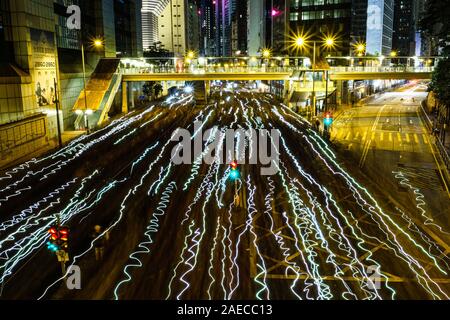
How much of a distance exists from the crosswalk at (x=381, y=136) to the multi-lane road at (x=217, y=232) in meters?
12.2

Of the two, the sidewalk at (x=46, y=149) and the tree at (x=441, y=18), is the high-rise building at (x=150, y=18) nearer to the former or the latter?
the sidewalk at (x=46, y=149)

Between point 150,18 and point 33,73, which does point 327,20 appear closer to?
point 33,73

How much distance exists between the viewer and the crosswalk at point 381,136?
143 feet

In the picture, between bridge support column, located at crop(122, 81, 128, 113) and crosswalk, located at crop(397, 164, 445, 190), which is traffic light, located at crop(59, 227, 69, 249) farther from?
bridge support column, located at crop(122, 81, 128, 113)

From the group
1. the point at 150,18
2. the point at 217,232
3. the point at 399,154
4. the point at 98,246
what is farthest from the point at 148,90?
the point at 150,18

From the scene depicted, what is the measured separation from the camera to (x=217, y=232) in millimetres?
18453

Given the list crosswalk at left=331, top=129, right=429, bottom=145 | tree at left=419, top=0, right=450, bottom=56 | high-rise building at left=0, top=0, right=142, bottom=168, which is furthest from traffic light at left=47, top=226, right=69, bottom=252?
crosswalk at left=331, top=129, right=429, bottom=145

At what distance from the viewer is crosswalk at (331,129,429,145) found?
4347 cm

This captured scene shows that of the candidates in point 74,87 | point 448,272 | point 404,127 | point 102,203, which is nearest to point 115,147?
point 102,203

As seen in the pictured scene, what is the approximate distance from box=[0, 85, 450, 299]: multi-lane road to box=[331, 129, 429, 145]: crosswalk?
1222 cm

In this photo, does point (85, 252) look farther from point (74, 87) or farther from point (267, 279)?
point (74, 87)

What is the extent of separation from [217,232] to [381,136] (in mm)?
32432

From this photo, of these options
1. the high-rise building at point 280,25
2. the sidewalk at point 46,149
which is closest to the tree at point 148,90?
the high-rise building at point 280,25
